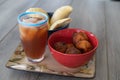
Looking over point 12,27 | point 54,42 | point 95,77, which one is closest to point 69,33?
point 54,42

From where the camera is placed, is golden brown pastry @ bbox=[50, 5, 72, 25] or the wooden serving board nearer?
the wooden serving board

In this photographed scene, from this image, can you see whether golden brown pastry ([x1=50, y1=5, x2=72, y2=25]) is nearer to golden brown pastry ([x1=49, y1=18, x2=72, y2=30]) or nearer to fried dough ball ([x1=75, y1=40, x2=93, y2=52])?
golden brown pastry ([x1=49, y1=18, x2=72, y2=30])

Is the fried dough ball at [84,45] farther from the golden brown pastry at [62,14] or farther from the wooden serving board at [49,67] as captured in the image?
the golden brown pastry at [62,14]

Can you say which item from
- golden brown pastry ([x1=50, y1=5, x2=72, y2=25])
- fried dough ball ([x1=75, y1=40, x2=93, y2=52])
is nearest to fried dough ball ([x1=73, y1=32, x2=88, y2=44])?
fried dough ball ([x1=75, y1=40, x2=93, y2=52])

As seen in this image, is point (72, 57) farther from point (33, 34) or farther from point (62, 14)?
point (62, 14)

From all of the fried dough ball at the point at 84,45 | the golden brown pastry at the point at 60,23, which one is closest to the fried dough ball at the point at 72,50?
the fried dough ball at the point at 84,45

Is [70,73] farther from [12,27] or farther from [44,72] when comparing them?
[12,27]
